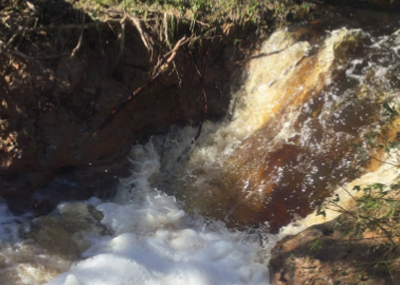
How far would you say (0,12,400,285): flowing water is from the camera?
3205mm

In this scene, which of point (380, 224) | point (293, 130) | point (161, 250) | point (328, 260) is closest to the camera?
point (380, 224)

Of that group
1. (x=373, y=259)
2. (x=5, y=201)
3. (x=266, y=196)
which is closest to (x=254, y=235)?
(x=266, y=196)

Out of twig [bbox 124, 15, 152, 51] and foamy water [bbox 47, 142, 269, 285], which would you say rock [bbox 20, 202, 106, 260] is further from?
twig [bbox 124, 15, 152, 51]

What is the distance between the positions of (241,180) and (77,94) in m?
1.63

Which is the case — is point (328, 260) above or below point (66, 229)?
above

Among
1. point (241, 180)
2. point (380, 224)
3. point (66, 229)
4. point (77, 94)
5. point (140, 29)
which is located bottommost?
point (66, 229)

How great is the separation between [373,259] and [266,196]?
3.60 feet

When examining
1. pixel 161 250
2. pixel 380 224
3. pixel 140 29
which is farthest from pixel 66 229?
pixel 380 224

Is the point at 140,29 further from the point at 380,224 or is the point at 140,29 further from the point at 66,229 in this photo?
the point at 380,224

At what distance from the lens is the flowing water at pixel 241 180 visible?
10.5ft

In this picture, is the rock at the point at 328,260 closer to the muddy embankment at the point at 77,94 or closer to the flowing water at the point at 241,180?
the flowing water at the point at 241,180

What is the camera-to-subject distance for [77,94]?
11.9 feet

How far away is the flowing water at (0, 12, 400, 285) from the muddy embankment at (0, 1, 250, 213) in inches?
9.6

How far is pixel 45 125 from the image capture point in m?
3.55
